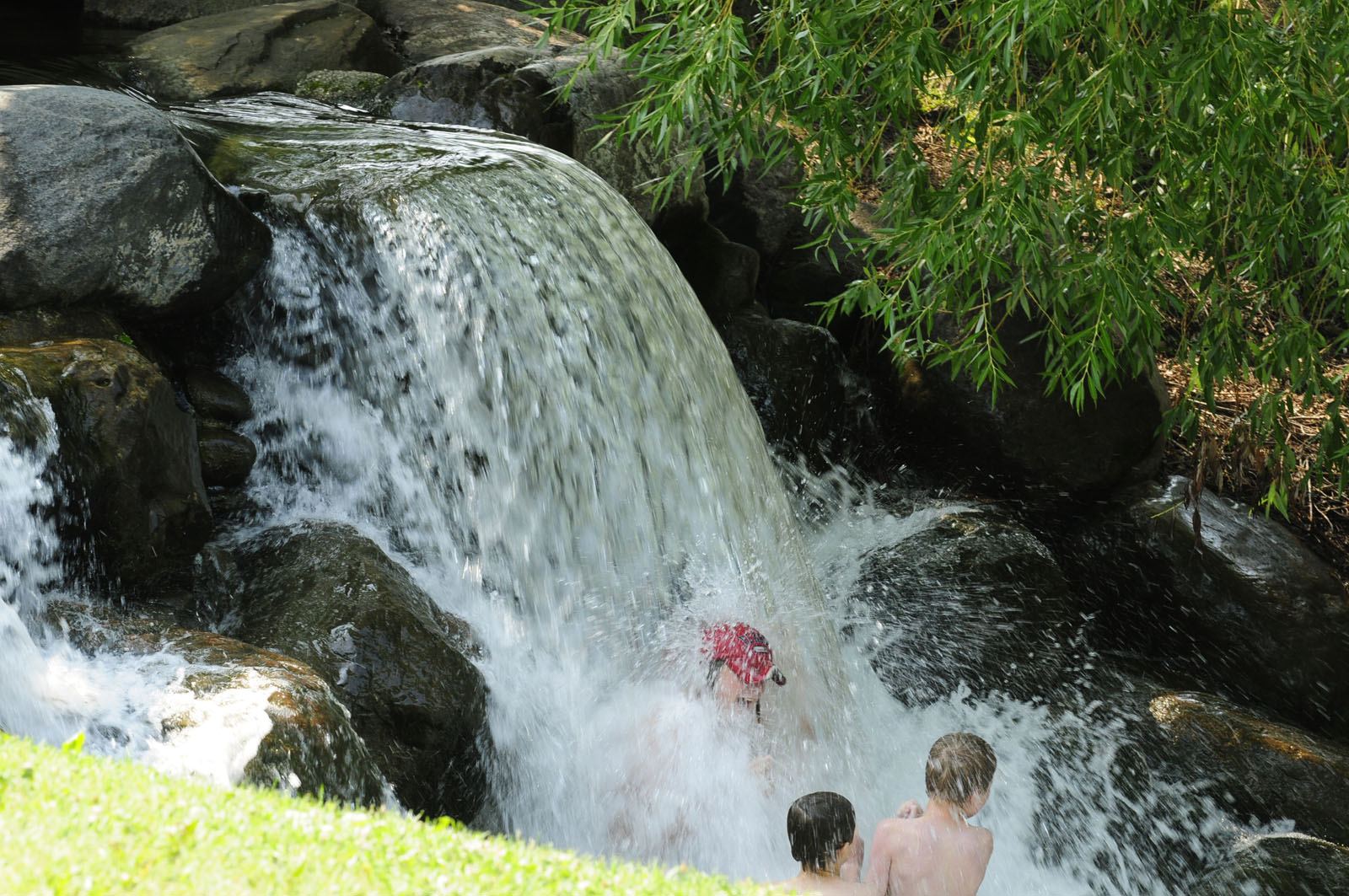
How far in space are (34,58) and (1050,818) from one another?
8.59 m

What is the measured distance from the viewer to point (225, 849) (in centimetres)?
248

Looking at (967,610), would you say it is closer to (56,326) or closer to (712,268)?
(712,268)

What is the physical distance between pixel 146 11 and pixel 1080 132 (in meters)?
8.64

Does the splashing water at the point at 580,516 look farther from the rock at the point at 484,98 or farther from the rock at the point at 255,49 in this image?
the rock at the point at 255,49

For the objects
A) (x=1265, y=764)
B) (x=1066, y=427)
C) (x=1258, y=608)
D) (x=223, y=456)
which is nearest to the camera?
(x=223, y=456)

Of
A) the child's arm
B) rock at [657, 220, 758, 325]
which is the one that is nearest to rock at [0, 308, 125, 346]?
the child's arm

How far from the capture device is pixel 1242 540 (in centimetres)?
791

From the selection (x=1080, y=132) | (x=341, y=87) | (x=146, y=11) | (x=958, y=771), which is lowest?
(x=958, y=771)

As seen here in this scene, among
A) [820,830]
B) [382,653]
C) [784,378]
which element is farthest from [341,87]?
[820,830]

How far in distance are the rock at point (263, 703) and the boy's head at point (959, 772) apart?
2.16m

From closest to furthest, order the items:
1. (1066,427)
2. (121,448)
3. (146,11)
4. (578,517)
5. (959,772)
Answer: (959,772)
(121,448)
(578,517)
(1066,427)
(146,11)

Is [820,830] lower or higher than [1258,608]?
higher

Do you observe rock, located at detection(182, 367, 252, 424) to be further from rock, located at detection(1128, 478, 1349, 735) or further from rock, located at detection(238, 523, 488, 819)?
rock, located at detection(1128, 478, 1349, 735)

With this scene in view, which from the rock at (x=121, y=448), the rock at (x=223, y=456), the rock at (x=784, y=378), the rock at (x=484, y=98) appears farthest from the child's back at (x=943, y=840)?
the rock at (x=484, y=98)
